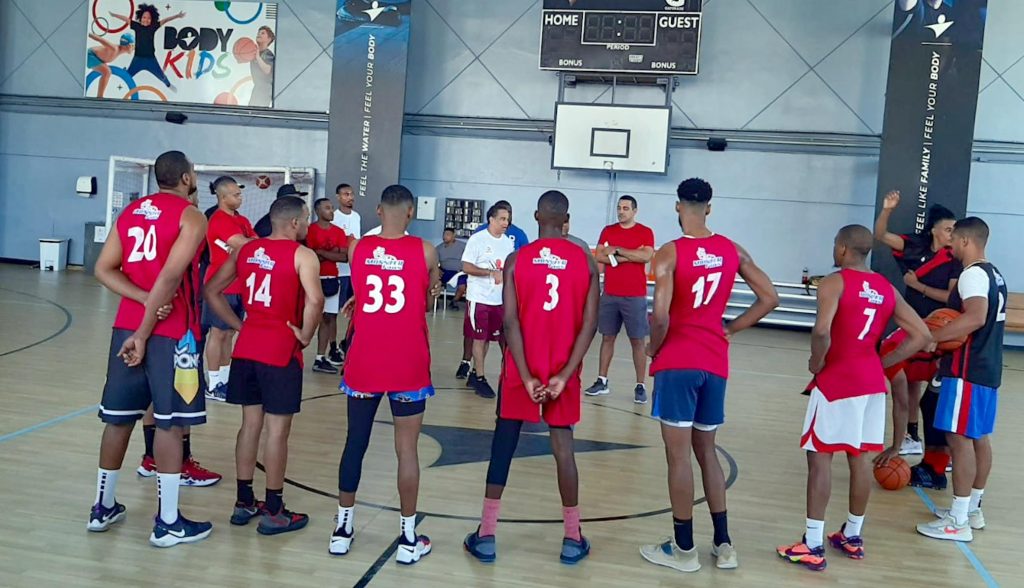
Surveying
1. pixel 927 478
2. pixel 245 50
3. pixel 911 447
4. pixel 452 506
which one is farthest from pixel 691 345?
pixel 245 50

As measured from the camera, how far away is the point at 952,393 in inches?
207

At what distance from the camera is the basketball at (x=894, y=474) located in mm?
6082

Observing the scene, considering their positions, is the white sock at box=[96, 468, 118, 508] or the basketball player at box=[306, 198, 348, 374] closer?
the white sock at box=[96, 468, 118, 508]

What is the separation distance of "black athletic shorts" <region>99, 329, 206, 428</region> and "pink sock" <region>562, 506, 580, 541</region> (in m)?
1.91

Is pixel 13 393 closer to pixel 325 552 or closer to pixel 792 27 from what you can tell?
pixel 325 552

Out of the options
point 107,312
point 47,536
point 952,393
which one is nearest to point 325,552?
point 47,536

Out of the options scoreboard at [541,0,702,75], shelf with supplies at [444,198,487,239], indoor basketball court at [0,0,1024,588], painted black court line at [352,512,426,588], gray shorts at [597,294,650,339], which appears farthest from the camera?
shelf with supplies at [444,198,487,239]

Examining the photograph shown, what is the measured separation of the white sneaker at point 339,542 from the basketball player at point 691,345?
63.9 inches

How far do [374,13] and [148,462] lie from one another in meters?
12.0

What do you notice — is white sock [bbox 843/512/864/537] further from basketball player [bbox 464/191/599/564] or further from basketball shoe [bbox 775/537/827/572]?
basketball player [bbox 464/191/599/564]

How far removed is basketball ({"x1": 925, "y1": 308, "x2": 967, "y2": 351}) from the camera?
5.30 m

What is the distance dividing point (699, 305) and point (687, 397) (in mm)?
464

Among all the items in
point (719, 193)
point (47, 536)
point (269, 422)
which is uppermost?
point (719, 193)

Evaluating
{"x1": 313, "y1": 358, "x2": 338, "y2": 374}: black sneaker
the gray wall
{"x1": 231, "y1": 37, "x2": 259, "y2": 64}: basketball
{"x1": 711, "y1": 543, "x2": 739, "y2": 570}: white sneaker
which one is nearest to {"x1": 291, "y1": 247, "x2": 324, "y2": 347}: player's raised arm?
{"x1": 711, "y1": 543, "x2": 739, "y2": 570}: white sneaker
